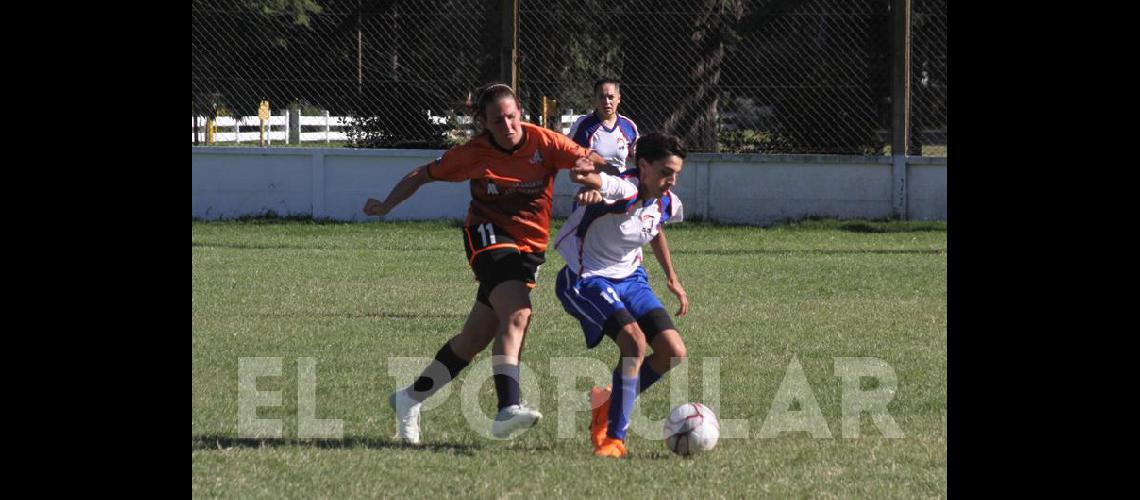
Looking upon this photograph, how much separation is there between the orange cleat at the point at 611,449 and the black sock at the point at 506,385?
18.9 inches

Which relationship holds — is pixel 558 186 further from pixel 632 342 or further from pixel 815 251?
pixel 632 342

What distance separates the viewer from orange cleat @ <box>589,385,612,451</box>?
22.1ft

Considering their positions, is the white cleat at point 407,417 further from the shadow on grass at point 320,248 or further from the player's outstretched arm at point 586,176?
the shadow on grass at point 320,248

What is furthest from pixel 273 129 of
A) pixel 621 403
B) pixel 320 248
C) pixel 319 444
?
pixel 621 403

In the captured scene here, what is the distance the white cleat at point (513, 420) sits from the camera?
22.0ft

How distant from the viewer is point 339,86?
729 inches

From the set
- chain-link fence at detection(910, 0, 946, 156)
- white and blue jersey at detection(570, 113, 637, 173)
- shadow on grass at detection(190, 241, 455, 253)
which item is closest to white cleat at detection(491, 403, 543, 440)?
white and blue jersey at detection(570, 113, 637, 173)

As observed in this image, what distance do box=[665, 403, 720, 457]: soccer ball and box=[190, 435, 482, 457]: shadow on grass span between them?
0.85m

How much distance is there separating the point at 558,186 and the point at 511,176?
436 inches

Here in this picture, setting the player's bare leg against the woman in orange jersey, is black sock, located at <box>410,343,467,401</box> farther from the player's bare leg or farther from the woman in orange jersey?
the player's bare leg

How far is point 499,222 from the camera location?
723cm

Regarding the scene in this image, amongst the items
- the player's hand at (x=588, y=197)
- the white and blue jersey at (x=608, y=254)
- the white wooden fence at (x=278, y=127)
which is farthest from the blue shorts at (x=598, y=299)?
the white wooden fence at (x=278, y=127)
